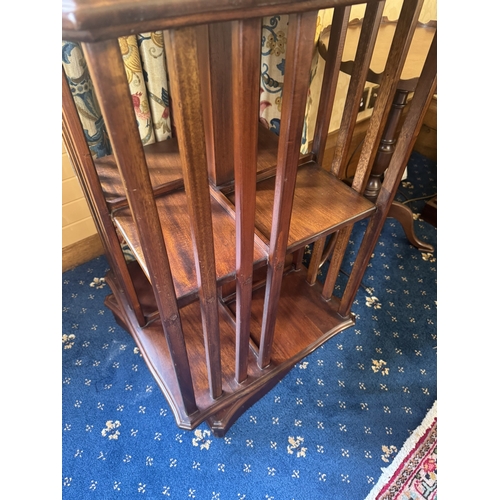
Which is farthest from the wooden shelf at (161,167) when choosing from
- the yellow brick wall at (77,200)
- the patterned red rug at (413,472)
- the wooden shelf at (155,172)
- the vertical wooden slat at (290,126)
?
the patterned red rug at (413,472)

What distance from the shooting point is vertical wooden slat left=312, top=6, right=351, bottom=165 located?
0.70m

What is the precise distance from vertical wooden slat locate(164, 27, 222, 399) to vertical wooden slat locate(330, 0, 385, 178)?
439 millimetres

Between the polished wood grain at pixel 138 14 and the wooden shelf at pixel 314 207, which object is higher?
the polished wood grain at pixel 138 14

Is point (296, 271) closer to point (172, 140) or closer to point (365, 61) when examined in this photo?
point (172, 140)

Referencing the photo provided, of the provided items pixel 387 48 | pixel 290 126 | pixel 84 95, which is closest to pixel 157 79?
pixel 84 95

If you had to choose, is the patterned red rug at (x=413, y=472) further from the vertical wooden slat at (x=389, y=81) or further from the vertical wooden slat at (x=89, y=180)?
the vertical wooden slat at (x=89, y=180)

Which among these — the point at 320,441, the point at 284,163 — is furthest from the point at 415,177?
the point at 284,163

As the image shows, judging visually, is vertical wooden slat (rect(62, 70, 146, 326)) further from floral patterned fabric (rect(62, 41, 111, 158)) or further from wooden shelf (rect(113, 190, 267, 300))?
floral patterned fabric (rect(62, 41, 111, 158))

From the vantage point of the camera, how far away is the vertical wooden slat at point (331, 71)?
0.70 m

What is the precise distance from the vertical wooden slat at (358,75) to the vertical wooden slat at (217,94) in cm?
25

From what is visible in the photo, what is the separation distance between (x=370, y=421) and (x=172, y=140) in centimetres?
98

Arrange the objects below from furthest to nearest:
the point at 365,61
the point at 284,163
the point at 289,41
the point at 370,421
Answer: the point at 370,421 → the point at 365,61 → the point at 284,163 → the point at 289,41

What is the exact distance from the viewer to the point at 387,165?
1365 millimetres

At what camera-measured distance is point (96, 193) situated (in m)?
0.76
